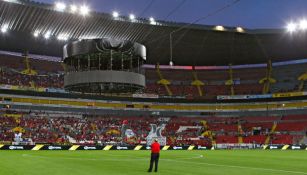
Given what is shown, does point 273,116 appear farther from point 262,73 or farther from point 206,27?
point 206,27

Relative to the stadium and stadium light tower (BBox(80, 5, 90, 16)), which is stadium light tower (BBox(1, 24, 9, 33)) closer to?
the stadium

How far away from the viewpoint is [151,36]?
223 ft

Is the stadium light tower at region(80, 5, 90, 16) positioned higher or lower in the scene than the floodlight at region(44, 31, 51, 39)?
higher

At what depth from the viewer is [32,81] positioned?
73.1 metres

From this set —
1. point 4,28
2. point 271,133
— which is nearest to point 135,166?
point 4,28

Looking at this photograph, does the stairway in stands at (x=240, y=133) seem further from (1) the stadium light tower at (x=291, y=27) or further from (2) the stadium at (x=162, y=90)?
(1) the stadium light tower at (x=291, y=27)

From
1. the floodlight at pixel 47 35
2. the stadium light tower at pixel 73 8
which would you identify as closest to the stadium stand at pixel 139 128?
the floodlight at pixel 47 35

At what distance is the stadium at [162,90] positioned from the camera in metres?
60.2

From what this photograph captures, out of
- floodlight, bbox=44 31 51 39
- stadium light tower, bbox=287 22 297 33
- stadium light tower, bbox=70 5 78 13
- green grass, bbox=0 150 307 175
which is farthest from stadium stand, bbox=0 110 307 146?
green grass, bbox=0 150 307 175

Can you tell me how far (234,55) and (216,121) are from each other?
13832 mm

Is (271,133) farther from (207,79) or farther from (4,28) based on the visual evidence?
(4,28)

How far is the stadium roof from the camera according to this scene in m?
59.5

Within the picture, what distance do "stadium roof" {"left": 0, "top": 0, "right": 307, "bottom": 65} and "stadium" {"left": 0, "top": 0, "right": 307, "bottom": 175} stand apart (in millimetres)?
163

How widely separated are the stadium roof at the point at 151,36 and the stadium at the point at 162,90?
16cm
